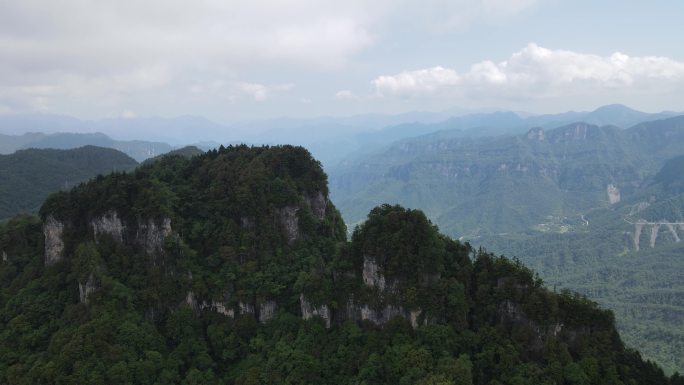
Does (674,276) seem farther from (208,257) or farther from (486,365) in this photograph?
(208,257)

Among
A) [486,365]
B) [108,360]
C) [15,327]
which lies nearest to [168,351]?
[108,360]

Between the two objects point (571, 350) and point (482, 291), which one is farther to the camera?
point (482, 291)

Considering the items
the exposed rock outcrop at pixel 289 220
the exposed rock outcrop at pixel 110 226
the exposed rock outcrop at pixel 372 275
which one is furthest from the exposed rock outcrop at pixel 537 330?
the exposed rock outcrop at pixel 110 226

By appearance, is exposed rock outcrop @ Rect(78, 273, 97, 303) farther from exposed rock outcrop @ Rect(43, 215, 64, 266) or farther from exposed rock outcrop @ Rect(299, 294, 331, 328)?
exposed rock outcrop @ Rect(299, 294, 331, 328)

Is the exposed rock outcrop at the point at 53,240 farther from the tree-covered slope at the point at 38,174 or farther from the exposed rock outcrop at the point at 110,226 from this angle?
the tree-covered slope at the point at 38,174

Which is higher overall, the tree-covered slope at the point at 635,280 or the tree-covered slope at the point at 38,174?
the tree-covered slope at the point at 38,174

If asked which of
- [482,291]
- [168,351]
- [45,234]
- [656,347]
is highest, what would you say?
[45,234]

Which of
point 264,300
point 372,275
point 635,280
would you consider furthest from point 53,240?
point 635,280
